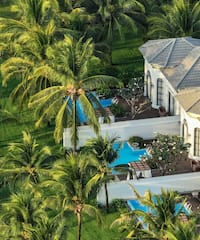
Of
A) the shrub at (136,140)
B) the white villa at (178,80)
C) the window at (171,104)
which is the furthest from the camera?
the window at (171,104)

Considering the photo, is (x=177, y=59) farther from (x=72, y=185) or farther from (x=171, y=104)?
(x=72, y=185)

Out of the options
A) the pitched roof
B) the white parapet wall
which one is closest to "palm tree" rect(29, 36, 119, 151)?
the white parapet wall

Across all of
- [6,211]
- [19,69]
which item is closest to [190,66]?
[19,69]

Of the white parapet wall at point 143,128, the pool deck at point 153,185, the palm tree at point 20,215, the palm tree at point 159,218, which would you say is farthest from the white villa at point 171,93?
the palm tree at point 20,215

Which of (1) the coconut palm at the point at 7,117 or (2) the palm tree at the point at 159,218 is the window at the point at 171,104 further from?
(2) the palm tree at the point at 159,218

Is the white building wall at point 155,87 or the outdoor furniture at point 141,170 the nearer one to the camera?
the outdoor furniture at point 141,170

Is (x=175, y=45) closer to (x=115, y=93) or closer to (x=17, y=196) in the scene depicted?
(x=115, y=93)

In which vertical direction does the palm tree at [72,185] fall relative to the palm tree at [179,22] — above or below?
below
